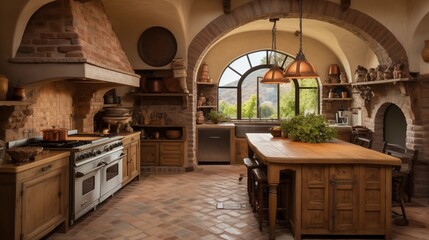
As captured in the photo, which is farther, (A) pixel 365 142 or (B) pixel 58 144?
(A) pixel 365 142

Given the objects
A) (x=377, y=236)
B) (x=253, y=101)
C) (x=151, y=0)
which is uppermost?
(x=151, y=0)

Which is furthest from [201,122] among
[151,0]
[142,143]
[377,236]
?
[377,236]

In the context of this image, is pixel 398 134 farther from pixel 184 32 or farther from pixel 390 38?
pixel 184 32

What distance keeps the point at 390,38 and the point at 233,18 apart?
108 inches

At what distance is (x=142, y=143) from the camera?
664 centimetres

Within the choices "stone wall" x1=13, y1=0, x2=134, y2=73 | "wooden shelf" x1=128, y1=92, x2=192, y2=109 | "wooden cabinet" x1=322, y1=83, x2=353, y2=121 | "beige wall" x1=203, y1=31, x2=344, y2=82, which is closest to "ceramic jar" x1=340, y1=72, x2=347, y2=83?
"wooden cabinet" x1=322, y1=83, x2=353, y2=121

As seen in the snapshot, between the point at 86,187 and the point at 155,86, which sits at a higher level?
the point at 155,86

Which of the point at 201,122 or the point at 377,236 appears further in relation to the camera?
the point at 201,122

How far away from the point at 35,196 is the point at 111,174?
167 centimetres

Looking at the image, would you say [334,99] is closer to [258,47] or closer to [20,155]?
[258,47]

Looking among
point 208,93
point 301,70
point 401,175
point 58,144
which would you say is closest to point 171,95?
point 208,93

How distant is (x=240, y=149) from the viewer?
7.89 metres

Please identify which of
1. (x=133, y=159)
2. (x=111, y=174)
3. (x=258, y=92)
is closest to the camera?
(x=111, y=174)

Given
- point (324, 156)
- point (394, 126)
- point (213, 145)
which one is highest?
point (394, 126)
